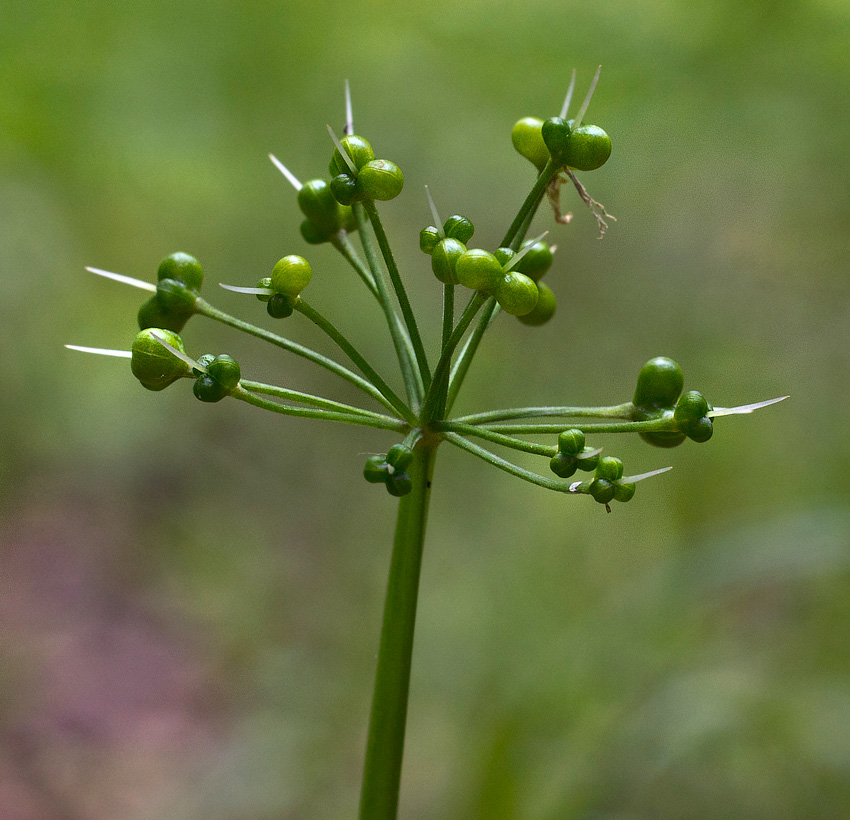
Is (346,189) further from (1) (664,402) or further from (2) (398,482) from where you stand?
(1) (664,402)

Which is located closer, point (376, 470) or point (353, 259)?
point (376, 470)

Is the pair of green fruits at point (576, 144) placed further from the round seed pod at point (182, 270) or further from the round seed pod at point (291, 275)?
the round seed pod at point (182, 270)

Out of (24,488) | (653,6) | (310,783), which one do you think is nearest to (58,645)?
(24,488)

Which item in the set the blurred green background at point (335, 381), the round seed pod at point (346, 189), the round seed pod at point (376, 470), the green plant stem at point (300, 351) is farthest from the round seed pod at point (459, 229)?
the blurred green background at point (335, 381)

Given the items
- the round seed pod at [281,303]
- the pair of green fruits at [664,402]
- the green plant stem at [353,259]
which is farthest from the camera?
the green plant stem at [353,259]

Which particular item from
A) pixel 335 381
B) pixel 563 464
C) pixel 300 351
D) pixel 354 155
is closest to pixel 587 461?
pixel 563 464

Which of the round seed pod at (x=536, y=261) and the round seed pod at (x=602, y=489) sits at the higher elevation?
the round seed pod at (x=536, y=261)
